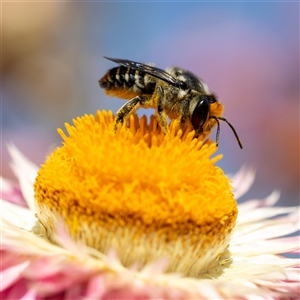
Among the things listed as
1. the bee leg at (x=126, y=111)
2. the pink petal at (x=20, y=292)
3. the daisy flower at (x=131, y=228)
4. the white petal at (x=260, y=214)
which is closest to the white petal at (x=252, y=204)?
the white petal at (x=260, y=214)

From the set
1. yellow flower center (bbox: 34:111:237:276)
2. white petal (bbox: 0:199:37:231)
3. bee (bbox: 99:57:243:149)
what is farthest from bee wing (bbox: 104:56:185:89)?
white petal (bbox: 0:199:37:231)

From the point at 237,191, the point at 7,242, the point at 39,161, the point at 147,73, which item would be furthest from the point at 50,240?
the point at 39,161

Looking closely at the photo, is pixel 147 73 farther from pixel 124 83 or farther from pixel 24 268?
pixel 24 268

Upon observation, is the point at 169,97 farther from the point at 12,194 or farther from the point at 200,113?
the point at 12,194

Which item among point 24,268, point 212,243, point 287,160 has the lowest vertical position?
point 24,268

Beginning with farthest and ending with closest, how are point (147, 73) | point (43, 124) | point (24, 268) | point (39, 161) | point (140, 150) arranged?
point (43, 124) < point (39, 161) < point (147, 73) < point (140, 150) < point (24, 268)

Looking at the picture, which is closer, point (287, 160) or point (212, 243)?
point (212, 243)

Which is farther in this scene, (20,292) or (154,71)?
(154,71)

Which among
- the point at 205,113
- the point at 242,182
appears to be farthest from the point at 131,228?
the point at 242,182
